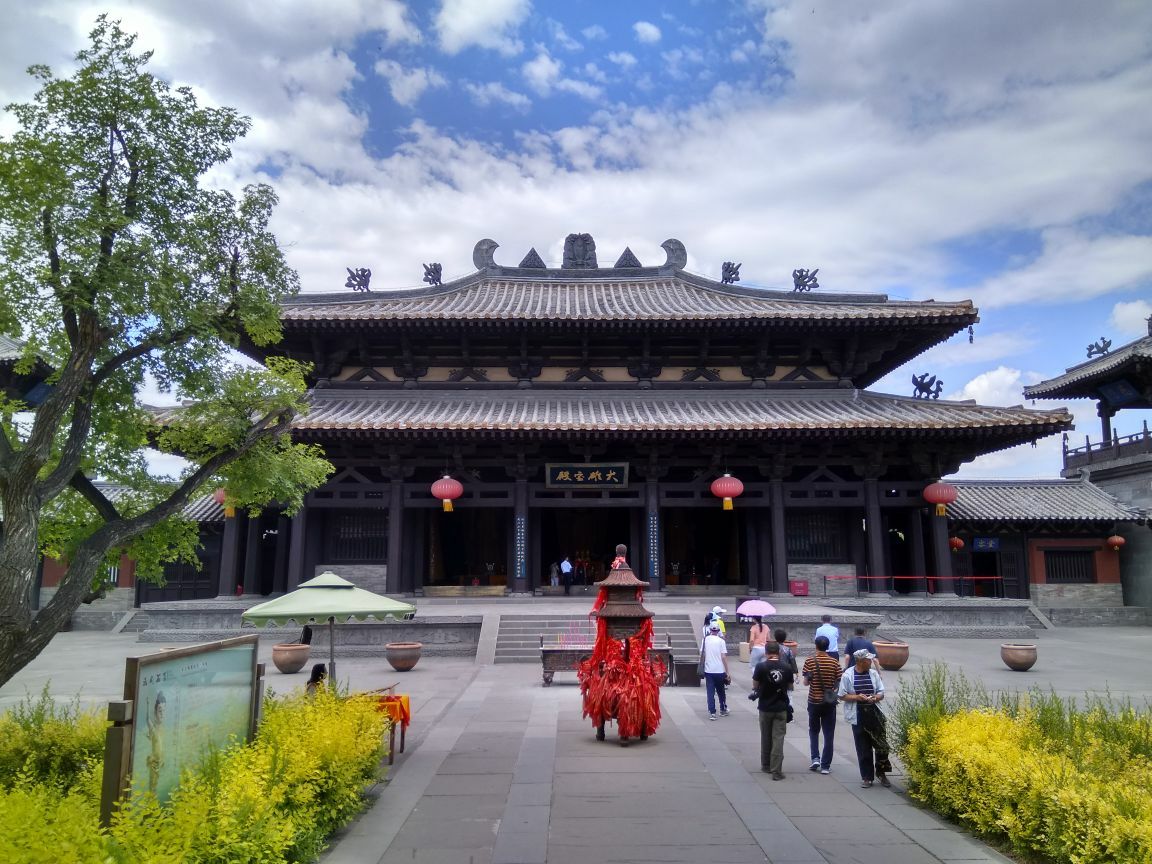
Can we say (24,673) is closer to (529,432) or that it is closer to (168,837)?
(529,432)

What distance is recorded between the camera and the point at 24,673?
14680 mm

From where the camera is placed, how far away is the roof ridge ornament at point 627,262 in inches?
1060

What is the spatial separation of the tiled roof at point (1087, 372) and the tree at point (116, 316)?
29971 millimetres

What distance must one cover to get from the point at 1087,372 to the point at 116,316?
33.5 metres

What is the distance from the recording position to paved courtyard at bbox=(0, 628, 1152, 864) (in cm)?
587

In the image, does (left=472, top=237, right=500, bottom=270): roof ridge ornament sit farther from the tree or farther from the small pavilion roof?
the small pavilion roof

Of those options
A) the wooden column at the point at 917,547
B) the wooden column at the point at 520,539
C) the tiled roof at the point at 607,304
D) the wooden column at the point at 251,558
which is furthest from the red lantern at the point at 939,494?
the wooden column at the point at 251,558

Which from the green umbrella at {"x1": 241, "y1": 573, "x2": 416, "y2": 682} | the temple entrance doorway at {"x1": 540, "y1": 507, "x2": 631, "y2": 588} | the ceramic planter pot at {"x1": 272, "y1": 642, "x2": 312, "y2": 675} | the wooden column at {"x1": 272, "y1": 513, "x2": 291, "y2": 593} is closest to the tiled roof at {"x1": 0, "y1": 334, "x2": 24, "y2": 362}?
the wooden column at {"x1": 272, "y1": 513, "x2": 291, "y2": 593}

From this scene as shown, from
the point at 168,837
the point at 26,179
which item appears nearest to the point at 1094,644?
the point at 168,837

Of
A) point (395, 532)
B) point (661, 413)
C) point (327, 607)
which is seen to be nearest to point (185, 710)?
point (327, 607)

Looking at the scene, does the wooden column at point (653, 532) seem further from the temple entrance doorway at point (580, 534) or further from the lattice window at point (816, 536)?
the temple entrance doorway at point (580, 534)

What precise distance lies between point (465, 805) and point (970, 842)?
430cm

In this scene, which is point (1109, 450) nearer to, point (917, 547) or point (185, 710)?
point (917, 547)

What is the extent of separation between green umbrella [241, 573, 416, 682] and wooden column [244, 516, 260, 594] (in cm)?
1291
